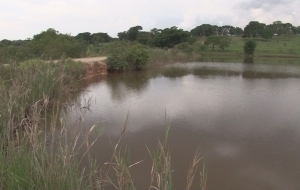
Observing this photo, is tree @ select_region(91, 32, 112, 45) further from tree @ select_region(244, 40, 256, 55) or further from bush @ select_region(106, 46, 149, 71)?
bush @ select_region(106, 46, 149, 71)

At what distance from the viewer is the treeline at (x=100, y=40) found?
11.3m

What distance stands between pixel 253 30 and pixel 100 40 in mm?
22319

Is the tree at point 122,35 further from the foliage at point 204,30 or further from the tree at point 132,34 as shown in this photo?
the foliage at point 204,30

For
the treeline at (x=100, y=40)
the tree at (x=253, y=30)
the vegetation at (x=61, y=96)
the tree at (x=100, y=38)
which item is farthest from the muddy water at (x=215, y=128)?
the tree at (x=253, y=30)

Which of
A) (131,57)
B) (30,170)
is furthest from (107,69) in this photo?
(30,170)

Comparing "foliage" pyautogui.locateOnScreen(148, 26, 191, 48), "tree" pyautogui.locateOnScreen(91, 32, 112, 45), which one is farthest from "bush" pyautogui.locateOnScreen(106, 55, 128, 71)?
"tree" pyautogui.locateOnScreen(91, 32, 112, 45)

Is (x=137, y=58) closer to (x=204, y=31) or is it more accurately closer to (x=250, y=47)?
(x=250, y=47)

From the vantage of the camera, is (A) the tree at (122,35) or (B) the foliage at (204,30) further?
(B) the foliage at (204,30)

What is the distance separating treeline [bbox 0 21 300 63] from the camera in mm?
11272

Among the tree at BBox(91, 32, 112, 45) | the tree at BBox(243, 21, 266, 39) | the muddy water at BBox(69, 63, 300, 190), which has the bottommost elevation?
the muddy water at BBox(69, 63, 300, 190)

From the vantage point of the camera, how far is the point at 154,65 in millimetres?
16500

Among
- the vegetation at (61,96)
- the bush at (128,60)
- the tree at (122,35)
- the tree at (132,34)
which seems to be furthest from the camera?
the tree at (122,35)

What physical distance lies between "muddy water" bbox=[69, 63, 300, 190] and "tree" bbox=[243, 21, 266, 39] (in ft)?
103

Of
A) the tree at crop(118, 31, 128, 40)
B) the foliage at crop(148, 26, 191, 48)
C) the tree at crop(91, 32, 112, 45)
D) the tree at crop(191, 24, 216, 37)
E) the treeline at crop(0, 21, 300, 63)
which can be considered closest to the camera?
the treeline at crop(0, 21, 300, 63)
